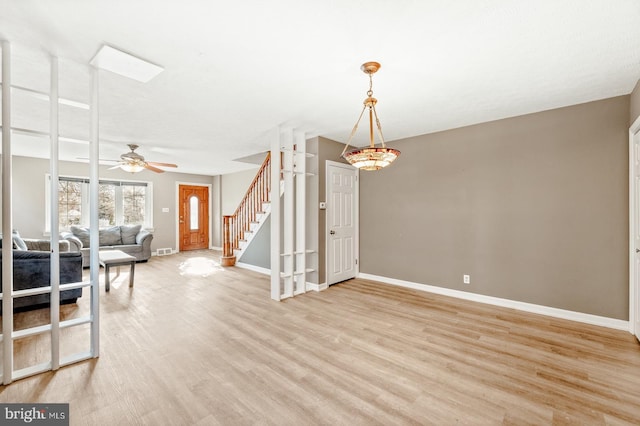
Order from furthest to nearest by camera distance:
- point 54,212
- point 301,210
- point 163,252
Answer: point 163,252 < point 301,210 < point 54,212

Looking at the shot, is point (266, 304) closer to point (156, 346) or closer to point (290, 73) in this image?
point (156, 346)

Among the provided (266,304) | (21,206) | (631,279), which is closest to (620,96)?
(631,279)

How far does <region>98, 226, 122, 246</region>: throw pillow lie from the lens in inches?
268

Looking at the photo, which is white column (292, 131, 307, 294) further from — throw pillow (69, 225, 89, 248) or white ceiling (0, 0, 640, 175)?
throw pillow (69, 225, 89, 248)

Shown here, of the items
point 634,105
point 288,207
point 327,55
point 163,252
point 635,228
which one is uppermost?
Answer: point 327,55

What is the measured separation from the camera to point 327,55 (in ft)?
7.57

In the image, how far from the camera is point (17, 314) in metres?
3.46

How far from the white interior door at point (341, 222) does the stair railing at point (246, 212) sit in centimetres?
142

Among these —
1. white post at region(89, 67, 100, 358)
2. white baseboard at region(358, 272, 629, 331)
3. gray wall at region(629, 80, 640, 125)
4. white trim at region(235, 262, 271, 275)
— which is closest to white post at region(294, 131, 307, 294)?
white trim at region(235, 262, 271, 275)

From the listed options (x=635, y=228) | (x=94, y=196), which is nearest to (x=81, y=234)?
(x=94, y=196)

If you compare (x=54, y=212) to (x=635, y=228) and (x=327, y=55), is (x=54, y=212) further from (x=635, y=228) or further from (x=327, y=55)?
(x=635, y=228)

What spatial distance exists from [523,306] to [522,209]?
1.29m

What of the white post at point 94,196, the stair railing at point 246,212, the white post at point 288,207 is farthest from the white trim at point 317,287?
the white post at point 94,196

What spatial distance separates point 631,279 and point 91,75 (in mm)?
5809
